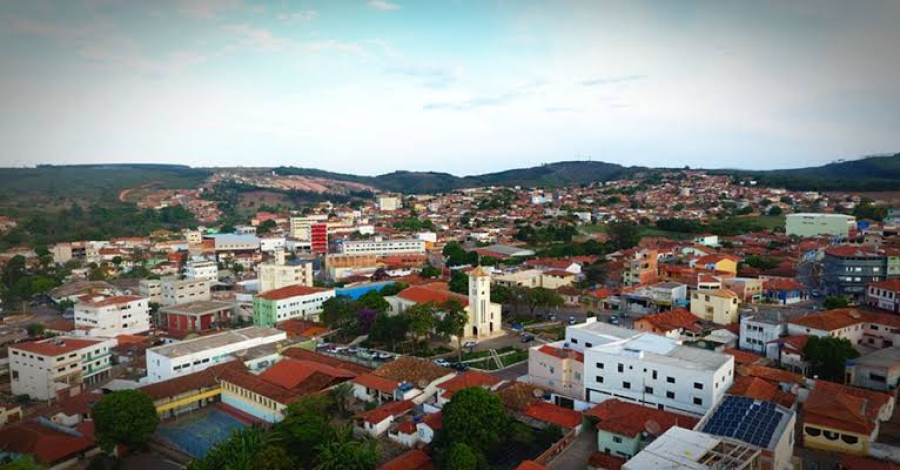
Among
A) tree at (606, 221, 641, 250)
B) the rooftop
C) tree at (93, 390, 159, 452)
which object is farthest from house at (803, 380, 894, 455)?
tree at (606, 221, 641, 250)

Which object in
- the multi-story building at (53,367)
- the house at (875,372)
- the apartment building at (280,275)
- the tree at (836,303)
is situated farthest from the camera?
the apartment building at (280,275)

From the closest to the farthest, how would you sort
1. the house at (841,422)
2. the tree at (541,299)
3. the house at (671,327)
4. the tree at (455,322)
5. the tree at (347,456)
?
the tree at (347,456), the house at (841,422), the house at (671,327), the tree at (455,322), the tree at (541,299)

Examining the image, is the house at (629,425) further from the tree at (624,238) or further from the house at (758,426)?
the tree at (624,238)

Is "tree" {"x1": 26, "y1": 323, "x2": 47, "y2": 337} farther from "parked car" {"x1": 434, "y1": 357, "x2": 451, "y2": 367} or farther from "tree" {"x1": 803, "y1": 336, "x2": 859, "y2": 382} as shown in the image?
"tree" {"x1": 803, "y1": 336, "x2": 859, "y2": 382}

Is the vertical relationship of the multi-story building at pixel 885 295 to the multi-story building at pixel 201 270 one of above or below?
above

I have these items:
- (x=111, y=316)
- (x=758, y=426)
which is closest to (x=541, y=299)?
(x=758, y=426)

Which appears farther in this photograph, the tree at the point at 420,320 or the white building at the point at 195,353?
the tree at the point at 420,320

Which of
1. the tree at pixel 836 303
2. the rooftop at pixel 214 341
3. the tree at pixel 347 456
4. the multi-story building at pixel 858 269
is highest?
the multi-story building at pixel 858 269

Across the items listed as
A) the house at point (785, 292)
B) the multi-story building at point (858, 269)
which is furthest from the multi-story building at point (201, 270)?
the multi-story building at point (858, 269)

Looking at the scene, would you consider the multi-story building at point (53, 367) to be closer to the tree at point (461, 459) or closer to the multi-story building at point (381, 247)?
the tree at point (461, 459)
